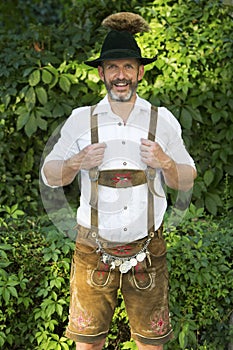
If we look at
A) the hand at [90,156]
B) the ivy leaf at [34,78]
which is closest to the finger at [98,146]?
the hand at [90,156]

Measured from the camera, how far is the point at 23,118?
4.61m

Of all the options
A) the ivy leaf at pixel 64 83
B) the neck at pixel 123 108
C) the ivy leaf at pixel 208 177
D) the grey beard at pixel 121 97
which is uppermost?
the grey beard at pixel 121 97

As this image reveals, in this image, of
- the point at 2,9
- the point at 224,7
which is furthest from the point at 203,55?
the point at 2,9

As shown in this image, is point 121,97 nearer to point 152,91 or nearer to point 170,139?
point 170,139

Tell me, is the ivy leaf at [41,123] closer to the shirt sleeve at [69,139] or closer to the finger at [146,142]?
the shirt sleeve at [69,139]

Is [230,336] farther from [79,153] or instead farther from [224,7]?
[224,7]

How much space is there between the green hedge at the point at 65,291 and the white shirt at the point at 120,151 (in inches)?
35.8

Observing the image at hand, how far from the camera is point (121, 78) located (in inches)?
103

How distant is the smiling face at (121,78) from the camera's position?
262 centimetres

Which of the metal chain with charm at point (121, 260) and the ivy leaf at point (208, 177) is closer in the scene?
the metal chain with charm at point (121, 260)

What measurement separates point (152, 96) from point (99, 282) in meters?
2.01

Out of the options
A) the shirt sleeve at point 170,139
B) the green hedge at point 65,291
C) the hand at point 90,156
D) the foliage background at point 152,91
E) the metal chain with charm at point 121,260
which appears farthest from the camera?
the foliage background at point 152,91

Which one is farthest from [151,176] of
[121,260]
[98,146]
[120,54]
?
[120,54]

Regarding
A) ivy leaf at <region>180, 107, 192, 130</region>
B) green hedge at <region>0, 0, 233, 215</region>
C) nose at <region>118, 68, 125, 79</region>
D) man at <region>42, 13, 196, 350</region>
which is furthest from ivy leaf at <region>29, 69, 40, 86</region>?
nose at <region>118, 68, 125, 79</region>
